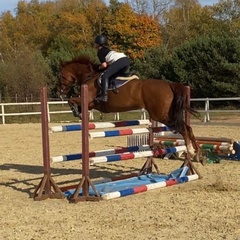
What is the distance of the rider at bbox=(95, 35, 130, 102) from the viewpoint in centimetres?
796

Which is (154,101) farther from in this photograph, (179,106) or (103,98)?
(103,98)

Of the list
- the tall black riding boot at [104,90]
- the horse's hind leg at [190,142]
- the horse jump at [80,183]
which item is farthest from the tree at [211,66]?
the horse jump at [80,183]

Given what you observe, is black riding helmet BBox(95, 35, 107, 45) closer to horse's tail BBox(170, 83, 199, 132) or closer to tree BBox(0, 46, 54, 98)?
horse's tail BBox(170, 83, 199, 132)

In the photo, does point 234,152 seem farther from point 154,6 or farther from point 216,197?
point 154,6

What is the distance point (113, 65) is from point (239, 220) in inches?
141

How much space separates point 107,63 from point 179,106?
57.7 inches

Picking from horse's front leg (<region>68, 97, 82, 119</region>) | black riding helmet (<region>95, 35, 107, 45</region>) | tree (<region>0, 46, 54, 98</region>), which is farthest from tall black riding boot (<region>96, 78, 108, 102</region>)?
tree (<region>0, 46, 54, 98</region>)

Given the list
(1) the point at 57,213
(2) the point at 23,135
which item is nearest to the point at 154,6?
(2) the point at 23,135

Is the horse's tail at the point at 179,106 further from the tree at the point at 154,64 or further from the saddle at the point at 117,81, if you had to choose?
the tree at the point at 154,64

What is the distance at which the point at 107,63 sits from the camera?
812 cm

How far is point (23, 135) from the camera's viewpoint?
18.3 m

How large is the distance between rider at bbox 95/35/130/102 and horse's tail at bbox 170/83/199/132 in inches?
38.2

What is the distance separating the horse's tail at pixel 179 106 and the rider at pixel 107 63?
3.18ft

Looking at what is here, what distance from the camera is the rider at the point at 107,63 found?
796 centimetres
